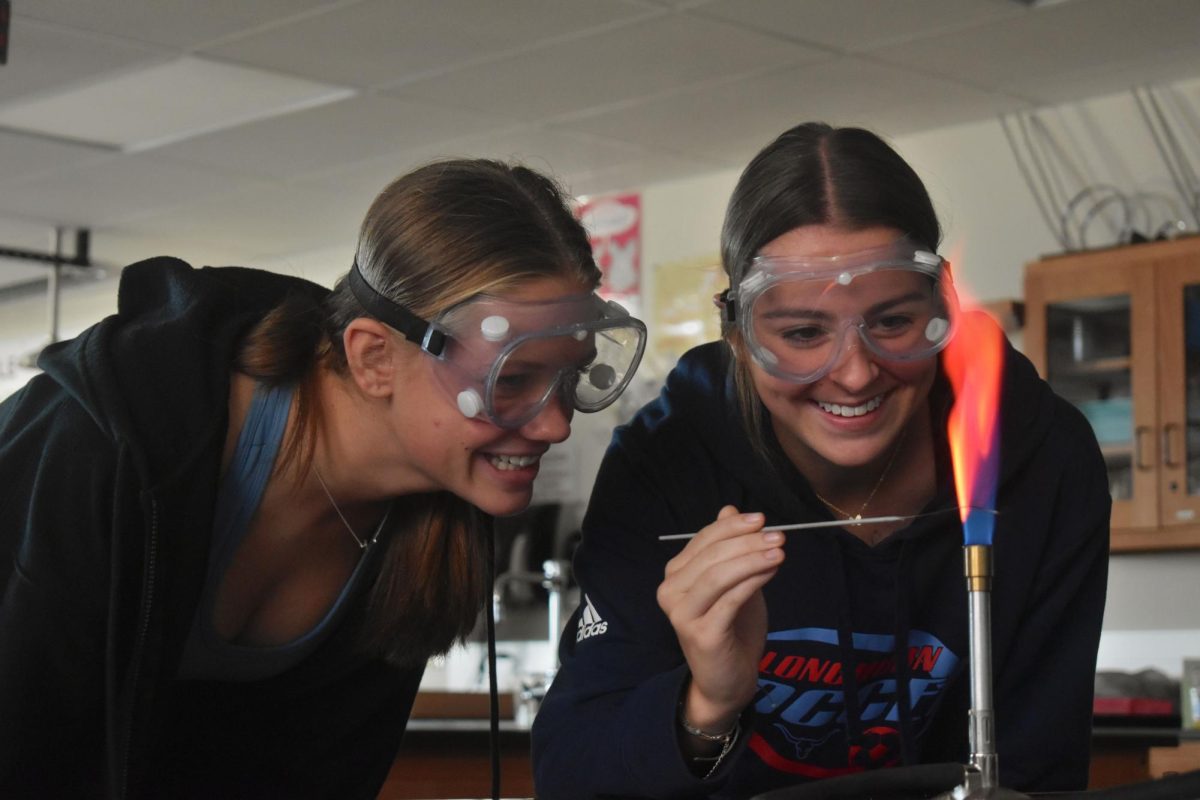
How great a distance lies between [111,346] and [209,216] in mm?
5937

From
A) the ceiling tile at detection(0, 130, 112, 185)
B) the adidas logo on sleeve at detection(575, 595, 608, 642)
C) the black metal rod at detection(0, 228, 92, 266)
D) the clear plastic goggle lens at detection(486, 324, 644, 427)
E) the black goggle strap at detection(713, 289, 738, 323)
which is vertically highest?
the ceiling tile at detection(0, 130, 112, 185)

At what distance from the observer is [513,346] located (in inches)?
68.4

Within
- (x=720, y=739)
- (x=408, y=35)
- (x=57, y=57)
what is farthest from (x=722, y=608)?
(x=57, y=57)

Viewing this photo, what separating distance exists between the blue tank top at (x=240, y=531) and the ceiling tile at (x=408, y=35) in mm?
3052

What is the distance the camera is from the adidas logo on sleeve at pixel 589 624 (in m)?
1.72

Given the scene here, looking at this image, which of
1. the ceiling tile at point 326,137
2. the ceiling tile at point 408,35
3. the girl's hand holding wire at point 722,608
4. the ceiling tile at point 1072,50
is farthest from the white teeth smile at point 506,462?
the ceiling tile at point 326,137

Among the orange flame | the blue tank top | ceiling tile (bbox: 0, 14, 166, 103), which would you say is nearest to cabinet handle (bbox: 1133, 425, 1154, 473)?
ceiling tile (bbox: 0, 14, 166, 103)

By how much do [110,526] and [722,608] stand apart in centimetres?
65

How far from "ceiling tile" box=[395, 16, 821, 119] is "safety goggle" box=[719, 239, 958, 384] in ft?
10.7

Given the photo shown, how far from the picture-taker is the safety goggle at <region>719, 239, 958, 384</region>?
1.65m

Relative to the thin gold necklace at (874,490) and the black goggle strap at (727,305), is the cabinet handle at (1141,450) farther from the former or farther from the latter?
the black goggle strap at (727,305)

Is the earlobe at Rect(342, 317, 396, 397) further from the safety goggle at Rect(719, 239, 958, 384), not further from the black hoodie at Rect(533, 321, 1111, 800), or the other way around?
the safety goggle at Rect(719, 239, 958, 384)

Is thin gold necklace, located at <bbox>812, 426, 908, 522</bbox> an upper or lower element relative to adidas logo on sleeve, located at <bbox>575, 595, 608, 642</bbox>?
upper

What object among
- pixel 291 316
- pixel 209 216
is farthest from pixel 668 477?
pixel 209 216
